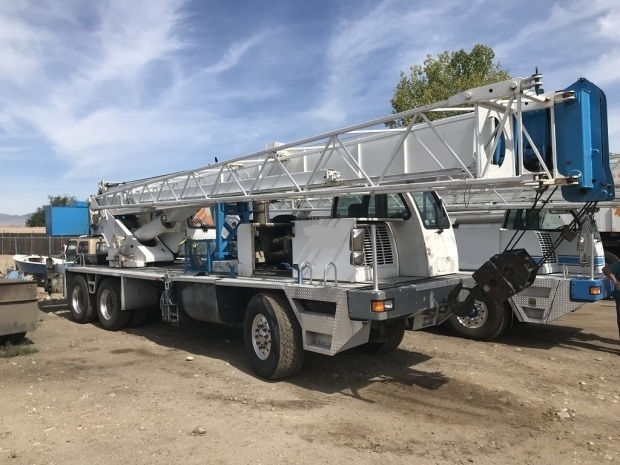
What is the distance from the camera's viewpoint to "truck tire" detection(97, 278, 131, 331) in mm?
10422

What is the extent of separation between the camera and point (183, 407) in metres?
5.76

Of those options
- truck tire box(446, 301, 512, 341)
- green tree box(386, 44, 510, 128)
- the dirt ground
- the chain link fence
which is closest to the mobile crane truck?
the dirt ground

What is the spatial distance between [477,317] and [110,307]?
7251mm

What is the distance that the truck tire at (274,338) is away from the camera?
6.42m

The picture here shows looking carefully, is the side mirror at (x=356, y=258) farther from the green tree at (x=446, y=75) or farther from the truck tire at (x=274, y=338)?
the green tree at (x=446, y=75)

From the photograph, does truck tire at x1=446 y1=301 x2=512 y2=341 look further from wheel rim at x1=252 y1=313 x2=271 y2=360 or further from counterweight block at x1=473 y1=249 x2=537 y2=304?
wheel rim at x1=252 y1=313 x2=271 y2=360

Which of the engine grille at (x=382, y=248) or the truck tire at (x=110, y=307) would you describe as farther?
the truck tire at (x=110, y=307)

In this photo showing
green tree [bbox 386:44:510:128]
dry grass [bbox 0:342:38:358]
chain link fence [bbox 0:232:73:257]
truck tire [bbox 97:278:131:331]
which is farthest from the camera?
chain link fence [bbox 0:232:73:257]

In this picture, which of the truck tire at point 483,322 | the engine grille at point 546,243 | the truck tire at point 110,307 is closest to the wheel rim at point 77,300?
the truck tire at point 110,307

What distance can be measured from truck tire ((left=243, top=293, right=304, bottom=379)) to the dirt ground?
214 mm

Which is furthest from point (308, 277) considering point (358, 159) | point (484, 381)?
point (484, 381)

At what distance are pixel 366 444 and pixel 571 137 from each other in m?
3.42

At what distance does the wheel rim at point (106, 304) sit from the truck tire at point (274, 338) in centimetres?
498

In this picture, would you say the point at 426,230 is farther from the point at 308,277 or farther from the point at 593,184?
the point at 593,184
